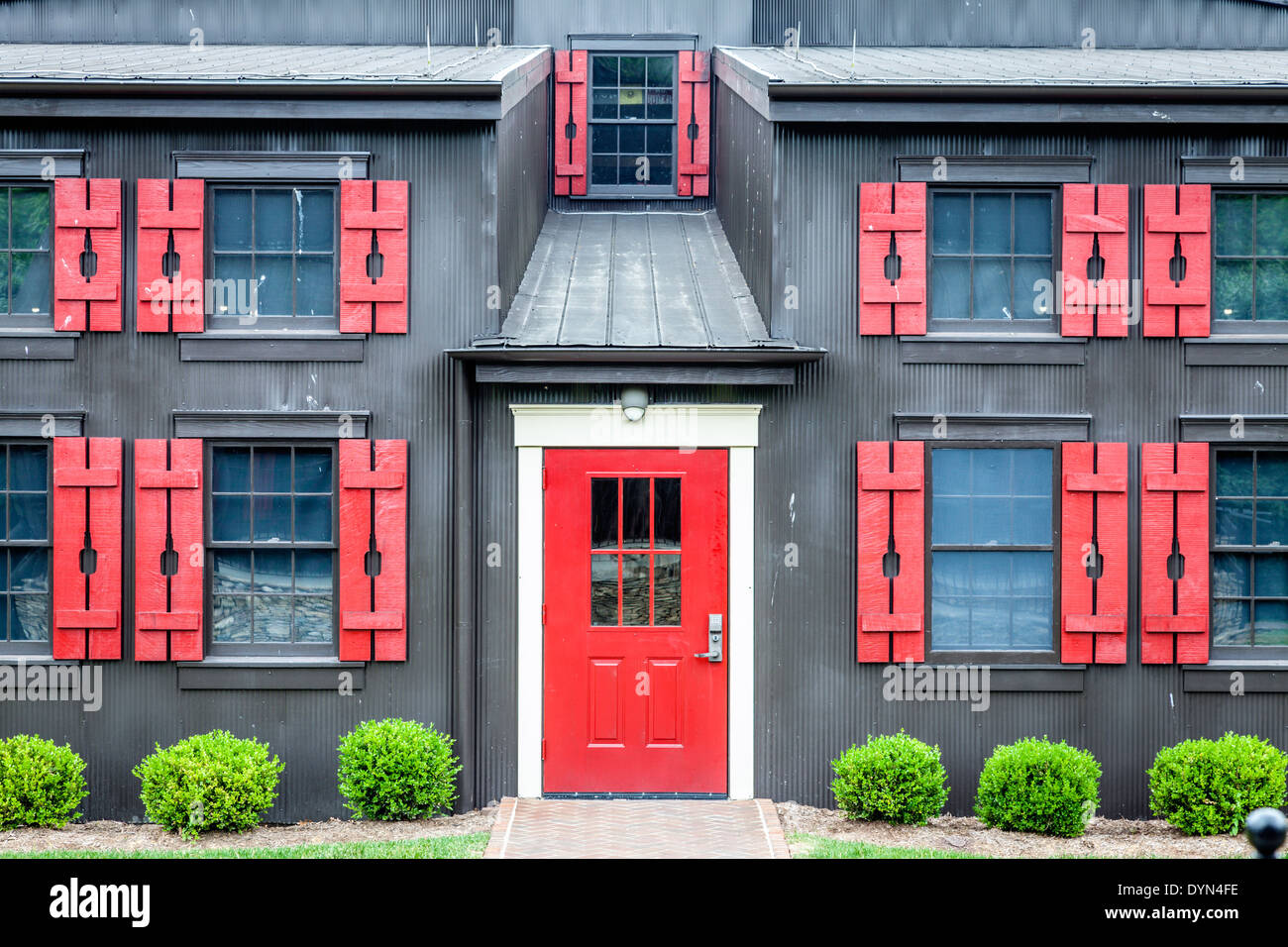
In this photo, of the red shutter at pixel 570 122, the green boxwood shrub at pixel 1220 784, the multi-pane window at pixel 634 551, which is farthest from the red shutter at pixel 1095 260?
the red shutter at pixel 570 122

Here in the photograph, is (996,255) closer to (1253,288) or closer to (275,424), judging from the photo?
(1253,288)

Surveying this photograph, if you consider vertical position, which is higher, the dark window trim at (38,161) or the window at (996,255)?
the dark window trim at (38,161)

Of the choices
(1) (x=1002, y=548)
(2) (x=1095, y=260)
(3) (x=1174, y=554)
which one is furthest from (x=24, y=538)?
(3) (x=1174, y=554)

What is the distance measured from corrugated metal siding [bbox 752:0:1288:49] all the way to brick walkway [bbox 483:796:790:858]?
27.9ft

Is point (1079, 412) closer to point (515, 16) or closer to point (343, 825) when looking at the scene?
point (343, 825)

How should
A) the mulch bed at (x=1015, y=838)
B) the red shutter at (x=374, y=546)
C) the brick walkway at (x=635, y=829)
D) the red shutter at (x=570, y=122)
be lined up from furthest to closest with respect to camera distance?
the red shutter at (x=570, y=122) → the red shutter at (x=374, y=546) → the mulch bed at (x=1015, y=838) → the brick walkway at (x=635, y=829)

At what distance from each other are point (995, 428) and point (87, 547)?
23.9 feet

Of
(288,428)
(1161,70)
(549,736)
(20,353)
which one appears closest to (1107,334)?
(1161,70)

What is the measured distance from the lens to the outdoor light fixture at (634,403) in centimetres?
958

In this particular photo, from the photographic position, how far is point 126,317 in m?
9.66

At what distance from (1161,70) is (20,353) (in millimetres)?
10006

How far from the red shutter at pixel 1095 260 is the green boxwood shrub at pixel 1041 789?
132 inches

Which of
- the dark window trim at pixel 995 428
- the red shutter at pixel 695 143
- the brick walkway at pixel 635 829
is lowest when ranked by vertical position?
the brick walkway at pixel 635 829

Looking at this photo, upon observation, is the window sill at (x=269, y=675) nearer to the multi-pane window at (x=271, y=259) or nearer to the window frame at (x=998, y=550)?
the multi-pane window at (x=271, y=259)
